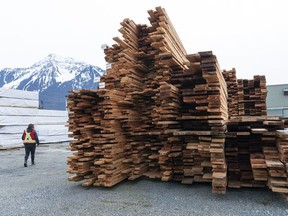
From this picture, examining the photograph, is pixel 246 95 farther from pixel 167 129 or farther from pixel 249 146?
pixel 167 129

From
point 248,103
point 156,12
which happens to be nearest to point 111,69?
point 156,12

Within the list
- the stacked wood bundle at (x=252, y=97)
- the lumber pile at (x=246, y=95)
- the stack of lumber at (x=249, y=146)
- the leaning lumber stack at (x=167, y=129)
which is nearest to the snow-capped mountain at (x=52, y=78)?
the lumber pile at (x=246, y=95)

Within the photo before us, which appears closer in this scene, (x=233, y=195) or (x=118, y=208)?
(x=118, y=208)

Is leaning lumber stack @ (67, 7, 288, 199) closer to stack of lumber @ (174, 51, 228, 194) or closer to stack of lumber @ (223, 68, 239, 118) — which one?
stack of lumber @ (174, 51, 228, 194)

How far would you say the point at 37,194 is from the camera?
5574mm

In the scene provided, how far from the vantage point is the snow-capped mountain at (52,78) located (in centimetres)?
2530

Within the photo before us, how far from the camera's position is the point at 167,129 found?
19.7 feet

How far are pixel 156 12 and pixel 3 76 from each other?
2719 cm

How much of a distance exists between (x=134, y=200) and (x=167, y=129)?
194 centimetres

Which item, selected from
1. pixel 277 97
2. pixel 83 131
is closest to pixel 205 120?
pixel 83 131

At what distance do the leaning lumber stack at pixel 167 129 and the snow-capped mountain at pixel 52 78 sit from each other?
18.5 metres

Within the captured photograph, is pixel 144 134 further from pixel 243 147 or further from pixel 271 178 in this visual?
pixel 271 178

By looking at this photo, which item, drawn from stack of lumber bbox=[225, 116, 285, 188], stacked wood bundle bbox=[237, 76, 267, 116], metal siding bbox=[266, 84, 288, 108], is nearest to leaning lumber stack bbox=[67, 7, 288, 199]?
stack of lumber bbox=[225, 116, 285, 188]

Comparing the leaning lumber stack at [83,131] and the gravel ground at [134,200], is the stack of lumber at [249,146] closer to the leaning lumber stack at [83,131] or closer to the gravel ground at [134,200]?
the gravel ground at [134,200]
